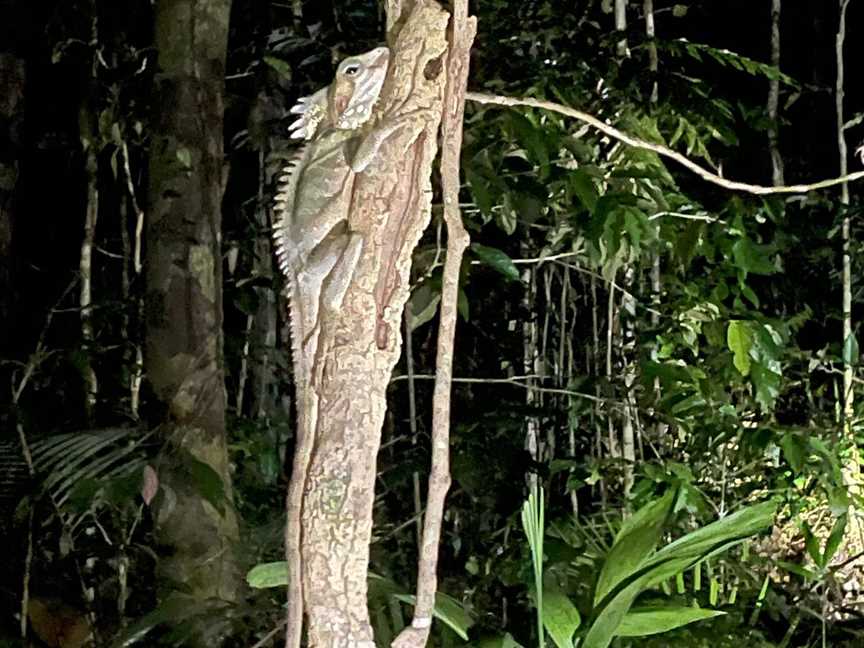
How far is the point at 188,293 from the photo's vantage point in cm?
142

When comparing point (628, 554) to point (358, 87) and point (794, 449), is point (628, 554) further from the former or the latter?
point (794, 449)

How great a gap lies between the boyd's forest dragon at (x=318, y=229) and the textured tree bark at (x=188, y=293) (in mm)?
538

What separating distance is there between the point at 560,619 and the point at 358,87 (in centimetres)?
56

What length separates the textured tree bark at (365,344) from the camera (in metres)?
0.79

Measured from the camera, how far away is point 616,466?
1.94m

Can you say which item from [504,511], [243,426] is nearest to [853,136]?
[504,511]

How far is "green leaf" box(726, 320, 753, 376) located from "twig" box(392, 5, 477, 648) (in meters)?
0.86

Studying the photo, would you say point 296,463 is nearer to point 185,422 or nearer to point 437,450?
point 437,450


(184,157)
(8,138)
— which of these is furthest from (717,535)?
(8,138)

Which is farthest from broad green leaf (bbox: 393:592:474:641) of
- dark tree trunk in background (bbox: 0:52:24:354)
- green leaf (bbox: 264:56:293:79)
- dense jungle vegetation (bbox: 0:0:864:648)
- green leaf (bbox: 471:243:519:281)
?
dark tree trunk in background (bbox: 0:52:24:354)

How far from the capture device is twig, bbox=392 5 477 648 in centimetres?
76

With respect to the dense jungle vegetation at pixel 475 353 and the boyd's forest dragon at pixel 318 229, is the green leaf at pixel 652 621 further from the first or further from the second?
the boyd's forest dragon at pixel 318 229

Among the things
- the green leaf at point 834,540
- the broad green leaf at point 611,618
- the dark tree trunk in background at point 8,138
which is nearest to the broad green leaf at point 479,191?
the broad green leaf at point 611,618

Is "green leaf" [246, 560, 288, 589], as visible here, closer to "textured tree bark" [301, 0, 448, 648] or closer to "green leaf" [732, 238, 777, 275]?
"textured tree bark" [301, 0, 448, 648]
